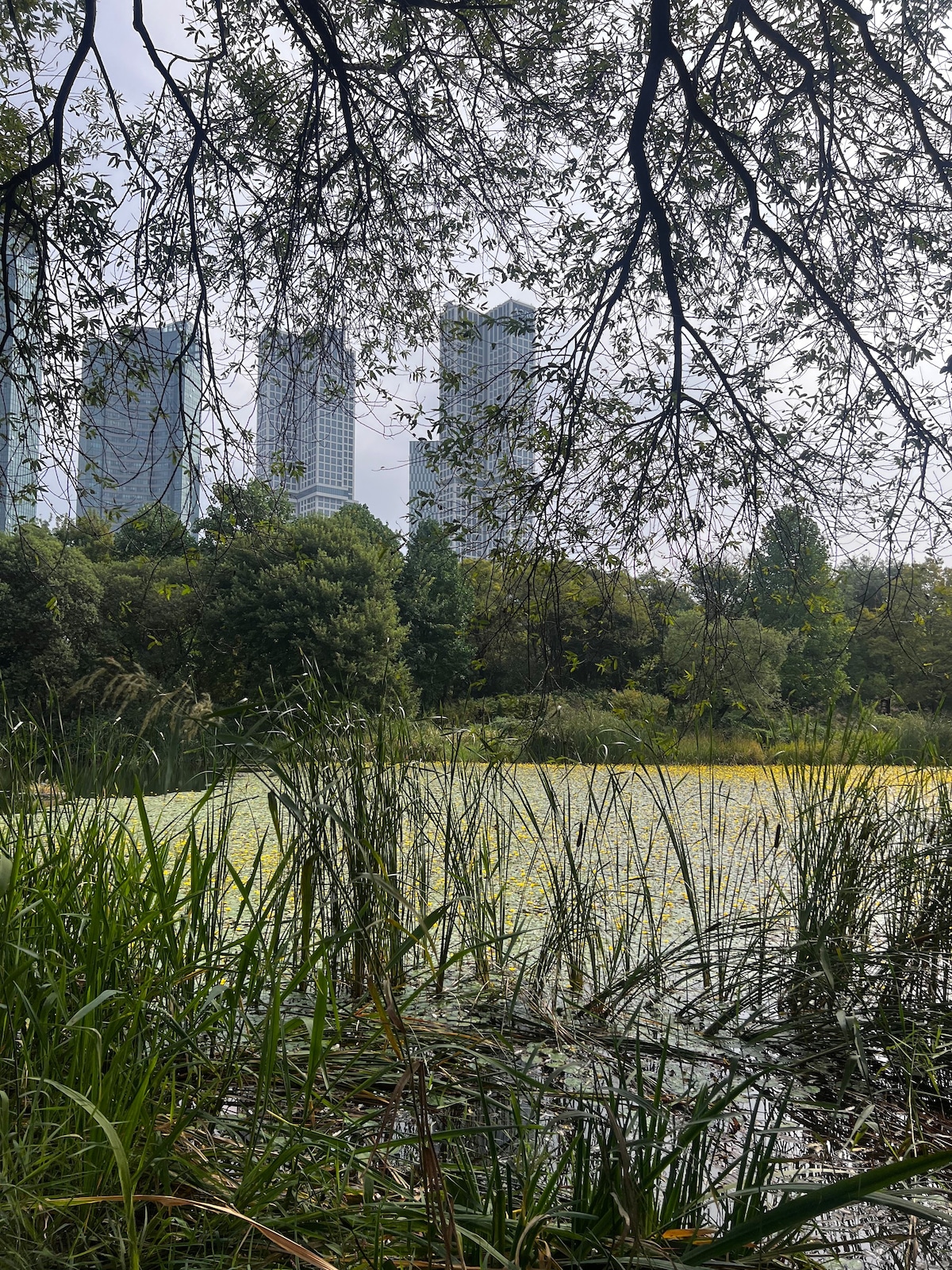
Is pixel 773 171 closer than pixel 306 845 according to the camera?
No

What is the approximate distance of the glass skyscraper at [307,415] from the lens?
2688 millimetres

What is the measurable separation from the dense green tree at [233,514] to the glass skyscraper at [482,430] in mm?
522

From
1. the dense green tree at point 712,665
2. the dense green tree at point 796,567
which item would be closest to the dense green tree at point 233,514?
the dense green tree at point 712,665

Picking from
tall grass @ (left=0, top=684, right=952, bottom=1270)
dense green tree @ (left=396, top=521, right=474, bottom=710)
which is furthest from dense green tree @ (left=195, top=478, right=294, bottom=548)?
dense green tree @ (left=396, top=521, right=474, bottom=710)

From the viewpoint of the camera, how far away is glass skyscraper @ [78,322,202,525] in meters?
2.42

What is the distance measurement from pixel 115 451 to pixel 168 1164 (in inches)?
83.2

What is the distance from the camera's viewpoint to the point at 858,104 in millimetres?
2781

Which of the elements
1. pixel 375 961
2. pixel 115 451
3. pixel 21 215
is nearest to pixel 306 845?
pixel 375 961

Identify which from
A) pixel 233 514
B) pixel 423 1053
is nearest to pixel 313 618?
pixel 233 514

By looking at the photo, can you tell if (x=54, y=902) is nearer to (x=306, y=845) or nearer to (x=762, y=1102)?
(x=306, y=845)

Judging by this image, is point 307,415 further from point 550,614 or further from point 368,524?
point 368,524

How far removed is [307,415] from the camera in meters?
2.83

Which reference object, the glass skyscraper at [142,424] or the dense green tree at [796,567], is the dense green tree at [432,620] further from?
the dense green tree at [796,567]

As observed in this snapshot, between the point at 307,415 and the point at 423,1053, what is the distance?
215 centimetres
